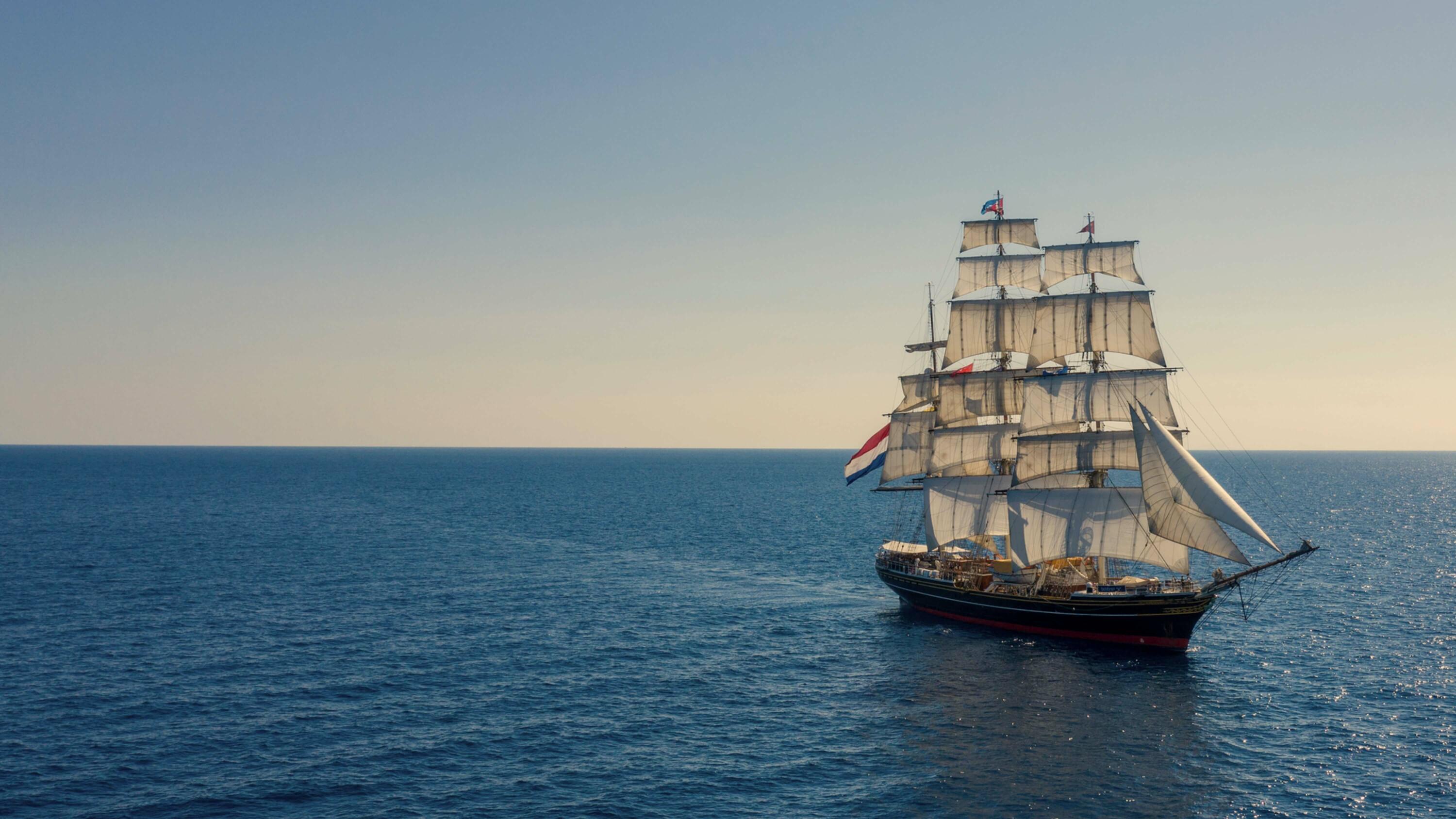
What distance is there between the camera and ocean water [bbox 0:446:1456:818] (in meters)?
41.5

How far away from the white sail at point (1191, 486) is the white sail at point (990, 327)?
16751 millimetres

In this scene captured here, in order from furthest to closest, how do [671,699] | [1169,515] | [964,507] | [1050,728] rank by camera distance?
[964,507] < [1169,515] < [671,699] < [1050,728]

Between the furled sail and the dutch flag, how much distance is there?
15.4m

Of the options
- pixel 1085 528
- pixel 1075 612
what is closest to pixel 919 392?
pixel 1085 528

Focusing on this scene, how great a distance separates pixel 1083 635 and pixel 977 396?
25601 mm

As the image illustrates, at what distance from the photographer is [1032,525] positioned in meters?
79.4

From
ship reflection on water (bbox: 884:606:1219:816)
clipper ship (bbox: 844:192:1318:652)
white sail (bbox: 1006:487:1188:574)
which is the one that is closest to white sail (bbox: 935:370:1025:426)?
clipper ship (bbox: 844:192:1318:652)

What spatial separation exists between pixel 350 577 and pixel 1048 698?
236 feet

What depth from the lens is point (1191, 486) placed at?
218 ft

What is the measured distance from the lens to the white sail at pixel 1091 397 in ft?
248

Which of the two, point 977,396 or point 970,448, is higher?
point 977,396

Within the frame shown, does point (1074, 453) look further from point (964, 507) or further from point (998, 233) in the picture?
point (998, 233)

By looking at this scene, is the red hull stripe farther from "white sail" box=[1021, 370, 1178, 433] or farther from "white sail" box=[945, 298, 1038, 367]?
"white sail" box=[945, 298, 1038, 367]

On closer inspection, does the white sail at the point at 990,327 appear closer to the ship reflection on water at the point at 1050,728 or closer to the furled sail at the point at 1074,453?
the furled sail at the point at 1074,453
